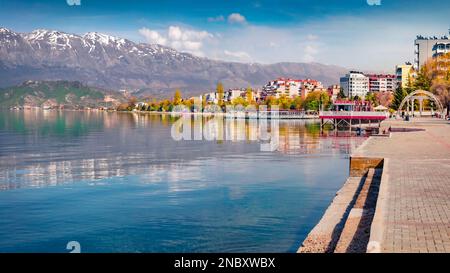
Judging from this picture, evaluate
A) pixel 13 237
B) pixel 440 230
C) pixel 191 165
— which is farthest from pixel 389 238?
pixel 191 165

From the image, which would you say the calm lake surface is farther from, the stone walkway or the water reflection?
the stone walkway

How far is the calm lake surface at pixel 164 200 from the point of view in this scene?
1716 cm

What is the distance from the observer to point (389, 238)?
1084cm

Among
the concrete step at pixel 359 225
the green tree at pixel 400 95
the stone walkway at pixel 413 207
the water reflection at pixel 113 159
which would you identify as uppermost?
the green tree at pixel 400 95

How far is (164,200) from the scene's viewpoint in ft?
77.7

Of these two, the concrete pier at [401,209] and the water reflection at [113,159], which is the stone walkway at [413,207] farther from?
the water reflection at [113,159]

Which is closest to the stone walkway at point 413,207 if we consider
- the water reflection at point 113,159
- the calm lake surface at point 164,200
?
the calm lake surface at point 164,200

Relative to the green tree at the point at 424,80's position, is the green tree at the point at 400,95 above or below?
below

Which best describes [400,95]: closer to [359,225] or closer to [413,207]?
[413,207]

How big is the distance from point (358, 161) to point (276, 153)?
19.0m

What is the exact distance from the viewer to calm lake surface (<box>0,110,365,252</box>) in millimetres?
17156

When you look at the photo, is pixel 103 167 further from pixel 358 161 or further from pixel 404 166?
pixel 404 166

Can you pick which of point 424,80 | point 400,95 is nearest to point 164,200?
point 424,80

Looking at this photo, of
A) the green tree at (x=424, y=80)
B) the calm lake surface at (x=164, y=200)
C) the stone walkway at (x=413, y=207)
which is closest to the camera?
the stone walkway at (x=413, y=207)
